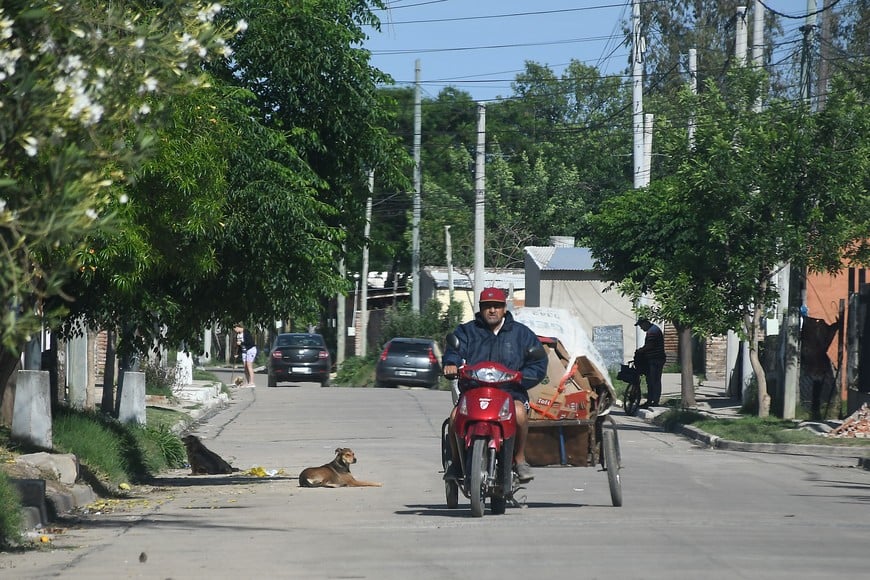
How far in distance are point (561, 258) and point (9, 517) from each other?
1812 inches

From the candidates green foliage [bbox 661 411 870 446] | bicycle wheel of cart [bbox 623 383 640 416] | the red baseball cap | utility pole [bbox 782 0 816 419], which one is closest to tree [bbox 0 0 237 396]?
the red baseball cap

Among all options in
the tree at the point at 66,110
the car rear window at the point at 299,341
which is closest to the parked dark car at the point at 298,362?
the car rear window at the point at 299,341

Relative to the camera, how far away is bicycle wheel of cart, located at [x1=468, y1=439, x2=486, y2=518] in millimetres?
10969

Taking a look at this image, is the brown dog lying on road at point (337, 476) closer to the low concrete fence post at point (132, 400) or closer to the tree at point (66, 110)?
the low concrete fence post at point (132, 400)

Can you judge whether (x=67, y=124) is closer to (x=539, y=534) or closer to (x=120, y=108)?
(x=120, y=108)

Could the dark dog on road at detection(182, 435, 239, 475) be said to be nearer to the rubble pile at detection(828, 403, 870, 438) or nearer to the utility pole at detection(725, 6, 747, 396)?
the rubble pile at detection(828, 403, 870, 438)

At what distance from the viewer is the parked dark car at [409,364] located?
43.0 meters

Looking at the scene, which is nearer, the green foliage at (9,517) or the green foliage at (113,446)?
the green foliage at (9,517)

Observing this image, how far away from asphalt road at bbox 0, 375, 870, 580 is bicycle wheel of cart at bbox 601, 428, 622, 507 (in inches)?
5.2

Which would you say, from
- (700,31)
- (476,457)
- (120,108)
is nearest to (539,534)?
(476,457)

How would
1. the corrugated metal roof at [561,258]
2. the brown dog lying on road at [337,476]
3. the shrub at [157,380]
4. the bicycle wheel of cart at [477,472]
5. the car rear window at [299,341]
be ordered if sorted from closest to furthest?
the bicycle wheel of cart at [477,472]
the brown dog lying on road at [337,476]
the shrub at [157,380]
the car rear window at [299,341]
the corrugated metal roof at [561,258]

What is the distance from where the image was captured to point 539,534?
10172mm

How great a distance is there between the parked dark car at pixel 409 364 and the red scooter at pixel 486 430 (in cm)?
3156

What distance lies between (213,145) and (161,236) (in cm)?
99
